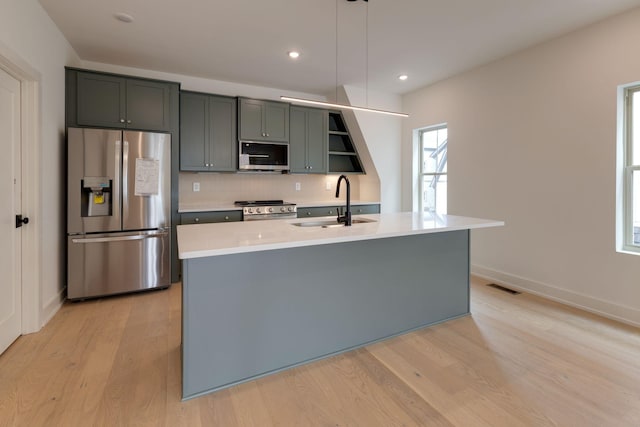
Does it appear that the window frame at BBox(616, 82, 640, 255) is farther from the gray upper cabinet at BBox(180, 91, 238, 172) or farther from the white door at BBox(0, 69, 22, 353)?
the white door at BBox(0, 69, 22, 353)

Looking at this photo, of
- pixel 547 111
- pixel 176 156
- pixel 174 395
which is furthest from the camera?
pixel 176 156

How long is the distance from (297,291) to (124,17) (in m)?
2.83

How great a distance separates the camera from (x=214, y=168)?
4152 millimetres

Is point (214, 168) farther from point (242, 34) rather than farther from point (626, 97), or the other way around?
point (626, 97)

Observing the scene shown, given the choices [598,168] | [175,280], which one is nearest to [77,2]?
[175,280]

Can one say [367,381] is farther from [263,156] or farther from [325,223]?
[263,156]

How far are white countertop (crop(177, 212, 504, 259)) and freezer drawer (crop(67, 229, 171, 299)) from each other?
4.73 ft

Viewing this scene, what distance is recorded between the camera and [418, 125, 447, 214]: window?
4684 mm

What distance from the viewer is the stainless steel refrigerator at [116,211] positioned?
3.08 meters

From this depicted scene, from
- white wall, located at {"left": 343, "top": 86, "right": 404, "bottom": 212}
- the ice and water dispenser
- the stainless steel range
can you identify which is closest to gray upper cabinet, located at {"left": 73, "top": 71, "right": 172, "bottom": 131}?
the ice and water dispenser

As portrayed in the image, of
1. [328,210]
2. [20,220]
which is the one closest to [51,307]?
[20,220]

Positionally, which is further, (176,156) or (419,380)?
(176,156)

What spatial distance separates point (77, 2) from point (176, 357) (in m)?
2.91

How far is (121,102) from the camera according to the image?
341 centimetres
